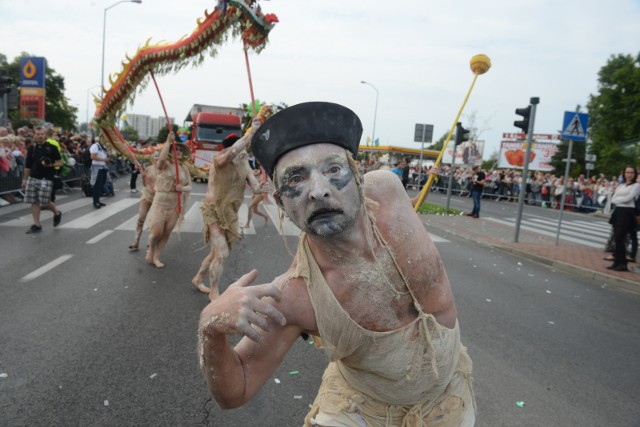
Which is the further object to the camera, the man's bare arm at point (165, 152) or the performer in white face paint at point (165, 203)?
the performer in white face paint at point (165, 203)

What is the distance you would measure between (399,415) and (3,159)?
42.1 feet

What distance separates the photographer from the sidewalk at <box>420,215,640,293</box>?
26.7 ft

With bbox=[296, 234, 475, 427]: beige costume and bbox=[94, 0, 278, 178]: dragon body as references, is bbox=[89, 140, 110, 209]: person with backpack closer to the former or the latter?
bbox=[94, 0, 278, 178]: dragon body

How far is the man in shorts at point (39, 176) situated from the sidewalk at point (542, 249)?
8857mm

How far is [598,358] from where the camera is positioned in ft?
14.7

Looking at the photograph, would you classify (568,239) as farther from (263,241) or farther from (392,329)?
(392,329)

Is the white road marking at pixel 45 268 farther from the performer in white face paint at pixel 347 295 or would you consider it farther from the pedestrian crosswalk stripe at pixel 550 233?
the pedestrian crosswalk stripe at pixel 550 233

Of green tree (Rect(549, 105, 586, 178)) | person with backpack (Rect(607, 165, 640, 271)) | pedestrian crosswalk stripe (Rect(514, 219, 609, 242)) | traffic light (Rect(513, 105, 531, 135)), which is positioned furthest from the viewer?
green tree (Rect(549, 105, 586, 178))

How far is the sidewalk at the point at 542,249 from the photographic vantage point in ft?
26.7

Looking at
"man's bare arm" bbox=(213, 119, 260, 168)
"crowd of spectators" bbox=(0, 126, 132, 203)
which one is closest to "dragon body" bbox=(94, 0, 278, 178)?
"man's bare arm" bbox=(213, 119, 260, 168)

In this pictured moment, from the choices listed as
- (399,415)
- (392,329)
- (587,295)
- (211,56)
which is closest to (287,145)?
(392,329)

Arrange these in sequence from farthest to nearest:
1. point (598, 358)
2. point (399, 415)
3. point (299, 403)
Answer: point (598, 358)
point (299, 403)
point (399, 415)

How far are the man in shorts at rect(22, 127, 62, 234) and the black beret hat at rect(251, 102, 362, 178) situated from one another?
893 cm

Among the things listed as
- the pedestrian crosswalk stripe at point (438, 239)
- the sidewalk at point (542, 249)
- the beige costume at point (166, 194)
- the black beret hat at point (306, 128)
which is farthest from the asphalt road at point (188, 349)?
the pedestrian crosswalk stripe at point (438, 239)
